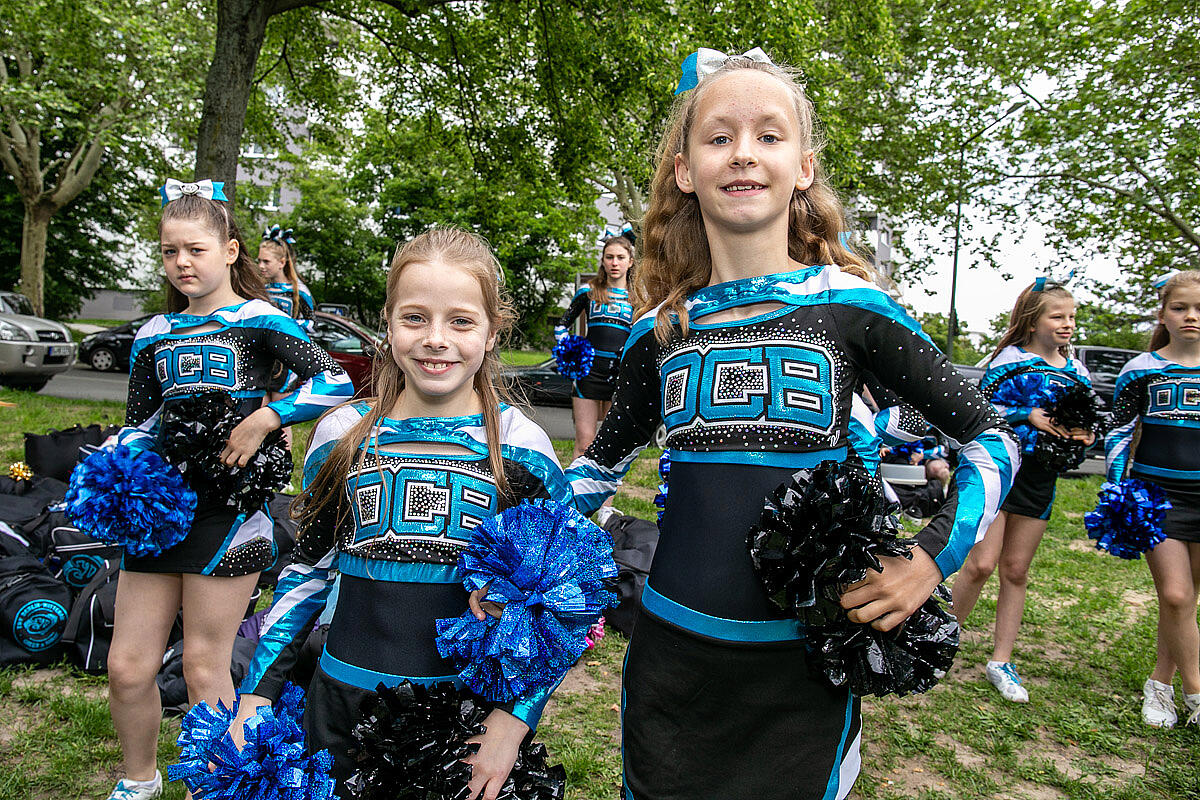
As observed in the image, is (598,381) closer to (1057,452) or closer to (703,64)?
(1057,452)

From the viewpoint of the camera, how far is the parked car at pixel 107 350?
704 inches


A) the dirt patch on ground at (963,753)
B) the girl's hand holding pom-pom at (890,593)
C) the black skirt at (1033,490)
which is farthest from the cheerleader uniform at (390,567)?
the black skirt at (1033,490)

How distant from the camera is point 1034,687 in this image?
4352mm

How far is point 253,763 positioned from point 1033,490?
4.05 m

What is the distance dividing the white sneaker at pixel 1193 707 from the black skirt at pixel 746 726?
3.27 meters

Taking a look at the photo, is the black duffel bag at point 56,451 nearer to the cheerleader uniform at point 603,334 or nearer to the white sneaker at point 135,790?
the cheerleader uniform at point 603,334

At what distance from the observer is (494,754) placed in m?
1.61

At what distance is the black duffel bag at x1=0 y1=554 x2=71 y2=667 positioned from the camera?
13.2ft

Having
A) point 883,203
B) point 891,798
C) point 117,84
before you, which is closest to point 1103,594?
point 891,798

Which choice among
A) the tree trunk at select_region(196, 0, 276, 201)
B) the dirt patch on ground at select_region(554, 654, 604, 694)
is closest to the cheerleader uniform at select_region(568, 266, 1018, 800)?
the dirt patch on ground at select_region(554, 654, 604, 694)

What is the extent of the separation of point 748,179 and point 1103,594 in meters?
5.96

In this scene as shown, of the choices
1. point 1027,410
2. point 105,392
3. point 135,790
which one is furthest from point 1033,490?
point 105,392

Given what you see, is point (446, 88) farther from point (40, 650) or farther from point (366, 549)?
point (366, 549)

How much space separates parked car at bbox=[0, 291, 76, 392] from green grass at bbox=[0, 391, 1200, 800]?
451 inches
